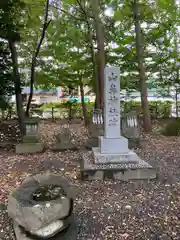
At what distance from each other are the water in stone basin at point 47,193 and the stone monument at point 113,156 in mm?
1318

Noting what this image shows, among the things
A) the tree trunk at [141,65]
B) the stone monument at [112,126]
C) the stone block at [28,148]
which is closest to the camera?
the stone monument at [112,126]

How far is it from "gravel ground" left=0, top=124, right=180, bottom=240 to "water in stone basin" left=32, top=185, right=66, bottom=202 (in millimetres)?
467

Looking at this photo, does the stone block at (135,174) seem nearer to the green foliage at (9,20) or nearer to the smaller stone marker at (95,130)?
the smaller stone marker at (95,130)

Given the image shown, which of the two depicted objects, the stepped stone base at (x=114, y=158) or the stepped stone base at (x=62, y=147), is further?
the stepped stone base at (x=62, y=147)

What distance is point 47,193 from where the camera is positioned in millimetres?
2443

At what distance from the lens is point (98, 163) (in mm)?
4109

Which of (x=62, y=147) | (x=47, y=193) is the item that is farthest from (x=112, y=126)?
(x=47, y=193)

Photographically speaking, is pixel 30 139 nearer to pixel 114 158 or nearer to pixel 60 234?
pixel 114 158

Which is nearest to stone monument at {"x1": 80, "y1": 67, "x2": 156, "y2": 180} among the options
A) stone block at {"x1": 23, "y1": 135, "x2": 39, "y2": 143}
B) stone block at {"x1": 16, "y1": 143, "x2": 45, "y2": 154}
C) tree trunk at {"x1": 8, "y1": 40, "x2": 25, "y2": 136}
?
stone block at {"x1": 16, "y1": 143, "x2": 45, "y2": 154}

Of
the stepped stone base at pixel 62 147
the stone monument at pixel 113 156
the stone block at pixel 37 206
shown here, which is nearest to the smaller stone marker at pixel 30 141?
the stepped stone base at pixel 62 147

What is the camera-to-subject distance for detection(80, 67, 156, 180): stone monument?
3.85 meters

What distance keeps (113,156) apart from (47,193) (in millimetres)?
2102

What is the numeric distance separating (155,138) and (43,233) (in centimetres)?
543

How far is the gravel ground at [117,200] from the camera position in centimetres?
249
